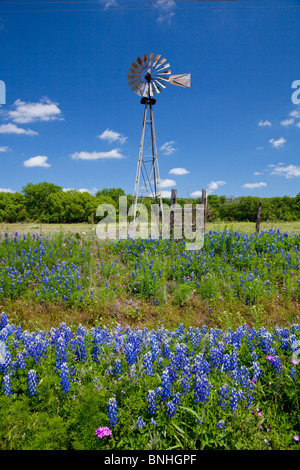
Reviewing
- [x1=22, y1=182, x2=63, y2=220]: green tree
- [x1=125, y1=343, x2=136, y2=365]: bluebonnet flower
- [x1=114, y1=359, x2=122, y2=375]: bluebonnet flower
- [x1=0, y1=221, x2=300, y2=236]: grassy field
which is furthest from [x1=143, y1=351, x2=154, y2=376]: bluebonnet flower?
[x1=22, y1=182, x2=63, y2=220]: green tree

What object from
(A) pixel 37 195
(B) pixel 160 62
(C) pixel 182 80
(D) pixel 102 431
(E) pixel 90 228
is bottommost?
(D) pixel 102 431

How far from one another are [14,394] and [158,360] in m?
1.43

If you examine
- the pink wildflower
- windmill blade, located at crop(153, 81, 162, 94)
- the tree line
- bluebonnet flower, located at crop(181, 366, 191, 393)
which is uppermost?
windmill blade, located at crop(153, 81, 162, 94)

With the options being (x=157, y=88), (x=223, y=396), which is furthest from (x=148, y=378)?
(x=157, y=88)

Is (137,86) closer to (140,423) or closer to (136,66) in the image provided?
(136,66)

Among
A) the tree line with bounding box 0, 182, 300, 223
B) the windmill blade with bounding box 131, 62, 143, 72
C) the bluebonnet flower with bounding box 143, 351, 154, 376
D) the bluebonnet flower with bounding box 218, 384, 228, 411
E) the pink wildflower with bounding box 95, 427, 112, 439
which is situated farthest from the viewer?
the tree line with bounding box 0, 182, 300, 223

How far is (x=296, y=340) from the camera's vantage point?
10.4 ft

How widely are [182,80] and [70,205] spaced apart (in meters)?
41.3

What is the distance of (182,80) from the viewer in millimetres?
15367

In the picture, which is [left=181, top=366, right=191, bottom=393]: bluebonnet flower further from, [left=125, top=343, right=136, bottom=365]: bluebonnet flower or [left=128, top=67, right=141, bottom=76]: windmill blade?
[left=128, top=67, right=141, bottom=76]: windmill blade

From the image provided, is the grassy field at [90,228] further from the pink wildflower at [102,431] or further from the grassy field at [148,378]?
the pink wildflower at [102,431]

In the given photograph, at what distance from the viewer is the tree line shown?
158 ft

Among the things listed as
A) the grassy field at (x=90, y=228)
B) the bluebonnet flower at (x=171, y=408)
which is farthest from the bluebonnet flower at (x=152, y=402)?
the grassy field at (x=90, y=228)

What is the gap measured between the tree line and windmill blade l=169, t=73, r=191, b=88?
1303 inches
